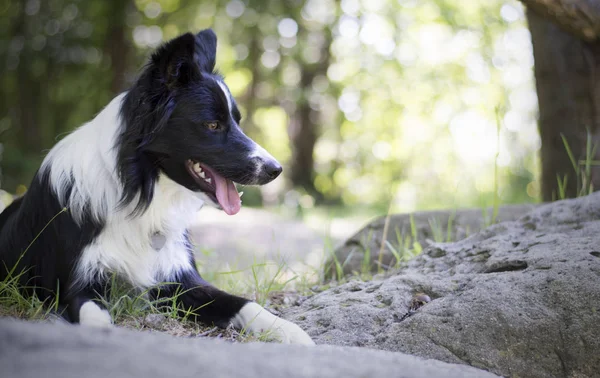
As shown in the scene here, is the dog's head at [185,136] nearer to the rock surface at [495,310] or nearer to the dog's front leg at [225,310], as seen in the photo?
the dog's front leg at [225,310]

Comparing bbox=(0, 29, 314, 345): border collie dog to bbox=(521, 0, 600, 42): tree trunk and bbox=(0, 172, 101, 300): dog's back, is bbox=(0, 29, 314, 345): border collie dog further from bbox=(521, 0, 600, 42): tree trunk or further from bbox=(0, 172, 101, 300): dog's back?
bbox=(521, 0, 600, 42): tree trunk

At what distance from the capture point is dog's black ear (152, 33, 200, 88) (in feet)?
9.56

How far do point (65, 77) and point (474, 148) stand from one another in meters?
10.3

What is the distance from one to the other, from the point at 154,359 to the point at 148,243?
5.18ft

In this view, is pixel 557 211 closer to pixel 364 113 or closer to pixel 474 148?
pixel 474 148

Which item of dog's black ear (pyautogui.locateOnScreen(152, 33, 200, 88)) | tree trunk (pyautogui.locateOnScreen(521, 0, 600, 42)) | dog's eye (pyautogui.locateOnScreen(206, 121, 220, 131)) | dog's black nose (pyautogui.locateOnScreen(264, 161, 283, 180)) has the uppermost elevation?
tree trunk (pyautogui.locateOnScreen(521, 0, 600, 42))

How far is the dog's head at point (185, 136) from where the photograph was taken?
3.00 m

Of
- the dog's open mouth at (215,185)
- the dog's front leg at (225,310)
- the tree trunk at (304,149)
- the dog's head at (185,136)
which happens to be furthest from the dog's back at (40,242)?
the tree trunk at (304,149)

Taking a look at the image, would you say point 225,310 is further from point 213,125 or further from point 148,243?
point 213,125

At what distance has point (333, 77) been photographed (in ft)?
49.9

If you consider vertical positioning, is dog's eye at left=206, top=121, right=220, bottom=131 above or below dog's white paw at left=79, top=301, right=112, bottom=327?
above

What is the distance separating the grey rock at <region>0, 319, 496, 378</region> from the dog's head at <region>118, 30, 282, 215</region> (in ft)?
4.06

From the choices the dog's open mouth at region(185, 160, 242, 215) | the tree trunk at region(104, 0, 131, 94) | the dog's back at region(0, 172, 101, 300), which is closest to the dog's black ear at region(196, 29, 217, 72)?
the dog's open mouth at region(185, 160, 242, 215)

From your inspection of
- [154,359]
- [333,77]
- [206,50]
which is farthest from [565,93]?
[333,77]
